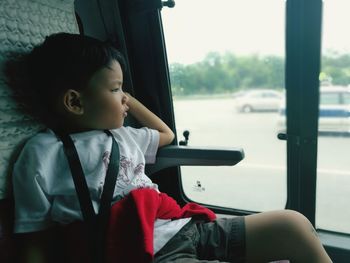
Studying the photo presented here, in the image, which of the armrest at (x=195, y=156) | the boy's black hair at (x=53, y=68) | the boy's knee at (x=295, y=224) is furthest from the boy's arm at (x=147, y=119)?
the boy's knee at (x=295, y=224)

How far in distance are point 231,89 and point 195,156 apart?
0.44m

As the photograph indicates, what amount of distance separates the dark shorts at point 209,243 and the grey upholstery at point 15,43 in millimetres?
583

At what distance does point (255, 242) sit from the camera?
3.95ft

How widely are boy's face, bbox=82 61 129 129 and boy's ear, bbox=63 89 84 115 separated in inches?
0.6

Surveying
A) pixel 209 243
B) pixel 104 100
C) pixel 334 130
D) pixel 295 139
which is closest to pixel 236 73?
pixel 295 139

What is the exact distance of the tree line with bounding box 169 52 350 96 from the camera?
60.5 inches

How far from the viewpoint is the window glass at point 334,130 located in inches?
57.8

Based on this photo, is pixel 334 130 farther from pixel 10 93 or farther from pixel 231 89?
pixel 10 93

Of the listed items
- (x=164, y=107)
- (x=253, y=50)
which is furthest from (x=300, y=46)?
(x=164, y=107)

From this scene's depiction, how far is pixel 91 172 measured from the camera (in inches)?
45.8

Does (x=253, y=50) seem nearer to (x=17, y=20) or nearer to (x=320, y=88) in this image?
(x=320, y=88)

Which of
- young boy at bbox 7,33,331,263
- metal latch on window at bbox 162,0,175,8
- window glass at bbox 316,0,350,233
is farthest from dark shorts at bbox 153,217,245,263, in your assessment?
metal latch on window at bbox 162,0,175,8

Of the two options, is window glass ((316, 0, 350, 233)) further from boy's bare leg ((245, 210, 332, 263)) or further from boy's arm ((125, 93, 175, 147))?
boy's arm ((125, 93, 175, 147))

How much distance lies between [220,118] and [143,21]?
659mm
